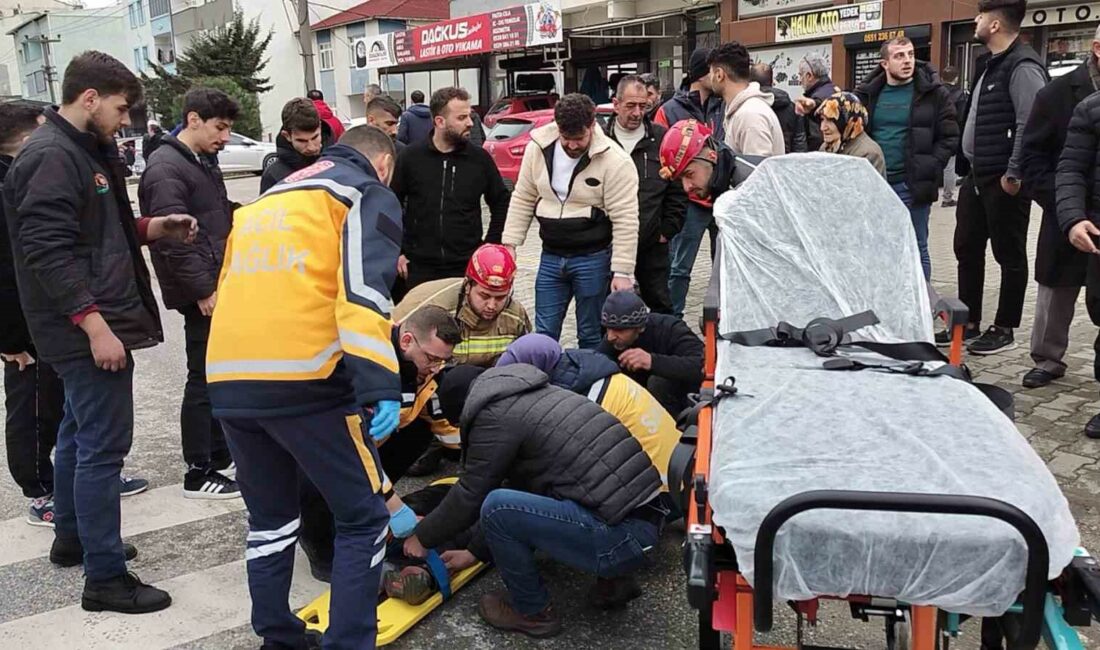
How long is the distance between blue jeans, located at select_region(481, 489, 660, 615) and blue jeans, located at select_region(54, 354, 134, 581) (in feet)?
4.67

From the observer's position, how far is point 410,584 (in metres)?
3.22

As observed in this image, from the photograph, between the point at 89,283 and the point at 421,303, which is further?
the point at 421,303

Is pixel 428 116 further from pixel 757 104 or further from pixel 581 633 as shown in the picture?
pixel 581 633

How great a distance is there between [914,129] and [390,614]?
15.3 ft

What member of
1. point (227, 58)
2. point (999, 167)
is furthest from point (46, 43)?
point (999, 167)

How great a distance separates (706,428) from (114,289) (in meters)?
2.29

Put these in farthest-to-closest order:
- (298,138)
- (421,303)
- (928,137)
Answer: (928,137) → (298,138) → (421,303)

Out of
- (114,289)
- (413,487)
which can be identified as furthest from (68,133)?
(413,487)

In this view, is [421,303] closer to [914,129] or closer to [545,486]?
[545,486]

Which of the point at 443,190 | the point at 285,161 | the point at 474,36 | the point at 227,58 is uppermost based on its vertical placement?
the point at 227,58

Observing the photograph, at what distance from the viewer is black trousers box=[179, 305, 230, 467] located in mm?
4387

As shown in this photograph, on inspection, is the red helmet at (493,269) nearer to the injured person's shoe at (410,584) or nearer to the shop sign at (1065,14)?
the injured person's shoe at (410,584)

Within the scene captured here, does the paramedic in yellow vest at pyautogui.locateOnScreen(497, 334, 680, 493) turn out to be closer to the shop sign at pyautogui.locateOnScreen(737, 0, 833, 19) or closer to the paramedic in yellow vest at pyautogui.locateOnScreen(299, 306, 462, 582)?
the paramedic in yellow vest at pyautogui.locateOnScreen(299, 306, 462, 582)

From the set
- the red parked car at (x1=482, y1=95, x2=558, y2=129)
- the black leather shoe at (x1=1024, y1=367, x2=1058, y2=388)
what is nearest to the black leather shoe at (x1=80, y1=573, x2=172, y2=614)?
the black leather shoe at (x1=1024, y1=367, x2=1058, y2=388)
